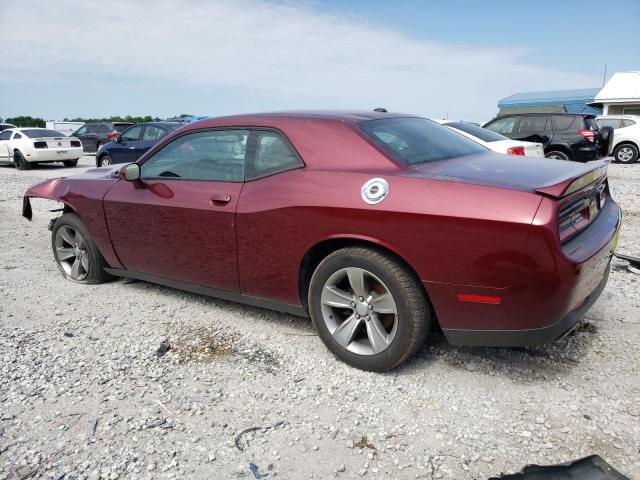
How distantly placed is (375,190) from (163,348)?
69.1 inches

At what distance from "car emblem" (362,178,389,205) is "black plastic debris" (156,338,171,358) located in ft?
5.44

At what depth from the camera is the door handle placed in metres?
3.34

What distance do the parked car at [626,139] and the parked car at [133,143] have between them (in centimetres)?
1303

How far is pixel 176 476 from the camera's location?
2189 millimetres

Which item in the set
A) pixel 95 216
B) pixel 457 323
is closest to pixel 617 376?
pixel 457 323

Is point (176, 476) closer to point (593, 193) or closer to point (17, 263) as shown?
point (593, 193)

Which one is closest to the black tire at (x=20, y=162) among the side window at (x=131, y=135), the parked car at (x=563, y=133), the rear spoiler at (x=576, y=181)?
the side window at (x=131, y=135)

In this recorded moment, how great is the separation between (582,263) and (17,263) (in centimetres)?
531

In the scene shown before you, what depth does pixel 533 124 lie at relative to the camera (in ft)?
41.6

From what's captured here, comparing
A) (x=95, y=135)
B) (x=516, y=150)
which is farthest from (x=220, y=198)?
(x=95, y=135)

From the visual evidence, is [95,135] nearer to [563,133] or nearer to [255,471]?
[563,133]

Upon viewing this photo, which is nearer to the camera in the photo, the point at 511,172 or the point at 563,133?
the point at 511,172

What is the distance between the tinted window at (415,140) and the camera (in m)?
3.07

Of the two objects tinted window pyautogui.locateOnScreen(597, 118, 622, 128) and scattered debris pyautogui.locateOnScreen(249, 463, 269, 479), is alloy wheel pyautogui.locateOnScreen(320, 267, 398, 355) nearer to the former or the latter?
scattered debris pyautogui.locateOnScreen(249, 463, 269, 479)
